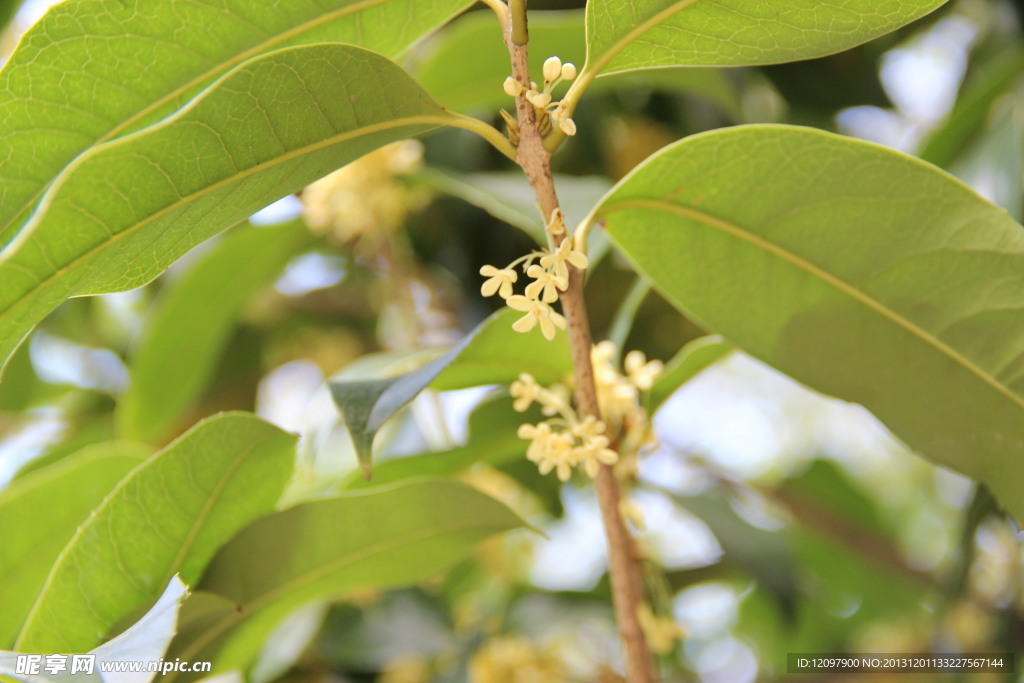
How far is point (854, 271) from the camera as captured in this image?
693mm

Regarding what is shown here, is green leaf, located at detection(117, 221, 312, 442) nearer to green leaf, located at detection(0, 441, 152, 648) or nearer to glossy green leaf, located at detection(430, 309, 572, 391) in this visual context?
green leaf, located at detection(0, 441, 152, 648)

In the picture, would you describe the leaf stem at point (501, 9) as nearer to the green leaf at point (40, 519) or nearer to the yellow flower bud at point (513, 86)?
the yellow flower bud at point (513, 86)

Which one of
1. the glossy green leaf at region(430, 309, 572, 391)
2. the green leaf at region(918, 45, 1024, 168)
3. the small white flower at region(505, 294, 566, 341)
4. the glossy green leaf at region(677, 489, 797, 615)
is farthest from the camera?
the green leaf at region(918, 45, 1024, 168)

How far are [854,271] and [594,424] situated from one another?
247mm

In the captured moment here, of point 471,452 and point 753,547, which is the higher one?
point 471,452

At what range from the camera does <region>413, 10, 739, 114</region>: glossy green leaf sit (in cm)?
105

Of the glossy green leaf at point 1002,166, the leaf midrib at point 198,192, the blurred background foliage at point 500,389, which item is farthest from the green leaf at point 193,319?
the glossy green leaf at point 1002,166

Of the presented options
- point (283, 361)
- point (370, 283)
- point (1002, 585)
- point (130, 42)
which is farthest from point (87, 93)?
point (1002, 585)

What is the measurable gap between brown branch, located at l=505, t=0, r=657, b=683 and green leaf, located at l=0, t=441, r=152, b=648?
581mm

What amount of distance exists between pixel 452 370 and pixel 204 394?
1023 mm

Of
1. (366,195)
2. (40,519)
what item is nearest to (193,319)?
(366,195)

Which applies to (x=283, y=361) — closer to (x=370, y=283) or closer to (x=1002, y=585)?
(x=370, y=283)

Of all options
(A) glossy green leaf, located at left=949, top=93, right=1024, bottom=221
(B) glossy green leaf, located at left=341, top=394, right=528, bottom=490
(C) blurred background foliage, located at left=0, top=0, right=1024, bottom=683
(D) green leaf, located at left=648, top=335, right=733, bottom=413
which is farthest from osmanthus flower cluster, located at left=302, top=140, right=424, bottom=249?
(A) glossy green leaf, located at left=949, top=93, right=1024, bottom=221

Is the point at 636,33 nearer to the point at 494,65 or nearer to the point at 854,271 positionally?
the point at 854,271
